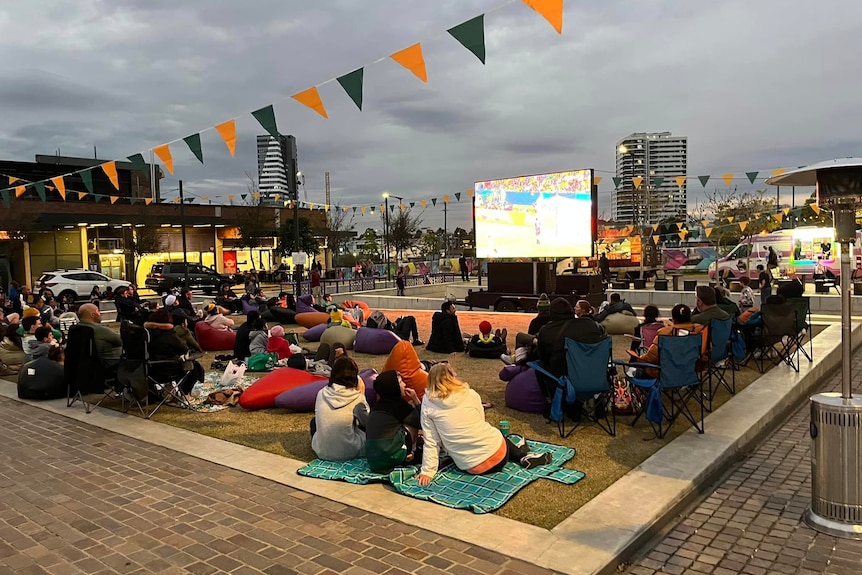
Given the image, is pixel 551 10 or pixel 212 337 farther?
pixel 212 337

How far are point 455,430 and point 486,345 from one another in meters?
5.86

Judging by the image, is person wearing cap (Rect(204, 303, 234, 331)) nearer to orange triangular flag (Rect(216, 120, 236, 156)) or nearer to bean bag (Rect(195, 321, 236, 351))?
bean bag (Rect(195, 321, 236, 351))

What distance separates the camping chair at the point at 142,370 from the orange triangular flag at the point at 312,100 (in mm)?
4587

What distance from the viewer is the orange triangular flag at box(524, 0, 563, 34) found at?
6.78m

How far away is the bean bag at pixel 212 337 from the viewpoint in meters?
12.3

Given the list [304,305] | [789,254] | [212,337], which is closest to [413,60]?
[212,337]

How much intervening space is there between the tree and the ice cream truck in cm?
2801

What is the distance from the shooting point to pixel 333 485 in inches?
191

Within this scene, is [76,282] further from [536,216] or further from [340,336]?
A: [340,336]

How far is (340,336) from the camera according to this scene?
11.8 metres

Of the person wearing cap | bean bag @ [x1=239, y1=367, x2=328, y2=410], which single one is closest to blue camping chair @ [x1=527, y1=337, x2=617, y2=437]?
bean bag @ [x1=239, y1=367, x2=328, y2=410]

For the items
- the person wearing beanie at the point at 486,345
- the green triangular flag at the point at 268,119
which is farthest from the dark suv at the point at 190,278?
the person wearing beanie at the point at 486,345

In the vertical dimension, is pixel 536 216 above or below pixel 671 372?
above

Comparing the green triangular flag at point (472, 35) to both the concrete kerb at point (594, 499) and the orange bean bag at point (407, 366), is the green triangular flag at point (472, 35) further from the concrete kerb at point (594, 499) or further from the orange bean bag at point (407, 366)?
the concrete kerb at point (594, 499)
